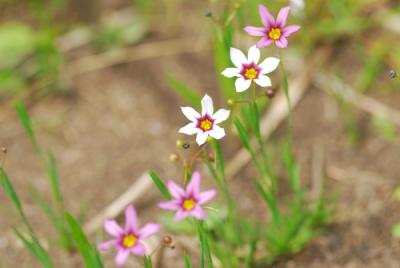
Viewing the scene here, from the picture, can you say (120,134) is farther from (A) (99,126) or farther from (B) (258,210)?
(B) (258,210)

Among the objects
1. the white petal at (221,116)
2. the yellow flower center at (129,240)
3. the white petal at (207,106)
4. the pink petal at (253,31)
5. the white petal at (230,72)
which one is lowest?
the yellow flower center at (129,240)

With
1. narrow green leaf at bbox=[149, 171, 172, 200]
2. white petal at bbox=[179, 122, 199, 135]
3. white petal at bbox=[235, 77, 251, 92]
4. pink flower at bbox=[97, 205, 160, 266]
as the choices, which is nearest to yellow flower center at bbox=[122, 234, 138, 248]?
pink flower at bbox=[97, 205, 160, 266]

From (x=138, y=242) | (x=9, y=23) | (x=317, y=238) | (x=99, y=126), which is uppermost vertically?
(x=9, y=23)

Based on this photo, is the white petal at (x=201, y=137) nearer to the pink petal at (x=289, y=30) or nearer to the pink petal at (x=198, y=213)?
the pink petal at (x=198, y=213)

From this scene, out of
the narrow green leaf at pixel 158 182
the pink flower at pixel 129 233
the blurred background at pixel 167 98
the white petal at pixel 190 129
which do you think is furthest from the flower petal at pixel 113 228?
the blurred background at pixel 167 98

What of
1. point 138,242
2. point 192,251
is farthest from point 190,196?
point 192,251

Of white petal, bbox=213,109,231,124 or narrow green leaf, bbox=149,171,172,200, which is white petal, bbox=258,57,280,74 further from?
narrow green leaf, bbox=149,171,172,200
